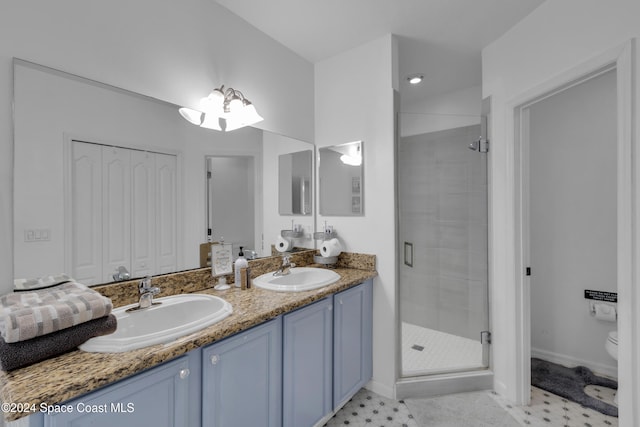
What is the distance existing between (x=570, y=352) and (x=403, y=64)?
2.79 metres

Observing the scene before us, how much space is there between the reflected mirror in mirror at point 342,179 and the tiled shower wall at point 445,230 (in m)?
0.34

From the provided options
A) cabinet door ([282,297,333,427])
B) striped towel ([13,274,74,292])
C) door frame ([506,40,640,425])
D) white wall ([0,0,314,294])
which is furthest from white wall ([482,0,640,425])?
striped towel ([13,274,74,292])

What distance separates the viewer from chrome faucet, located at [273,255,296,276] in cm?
199

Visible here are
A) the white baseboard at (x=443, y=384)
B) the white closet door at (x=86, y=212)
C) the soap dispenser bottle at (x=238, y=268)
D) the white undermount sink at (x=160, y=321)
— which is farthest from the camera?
the white baseboard at (x=443, y=384)

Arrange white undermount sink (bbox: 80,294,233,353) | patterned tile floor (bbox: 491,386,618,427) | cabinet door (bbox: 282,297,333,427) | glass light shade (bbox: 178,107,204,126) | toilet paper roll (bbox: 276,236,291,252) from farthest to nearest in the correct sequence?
toilet paper roll (bbox: 276,236,291,252)
patterned tile floor (bbox: 491,386,618,427)
glass light shade (bbox: 178,107,204,126)
cabinet door (bbox: 282,297,333,427)
white undermount sink (bbox: 80,294,233,353)

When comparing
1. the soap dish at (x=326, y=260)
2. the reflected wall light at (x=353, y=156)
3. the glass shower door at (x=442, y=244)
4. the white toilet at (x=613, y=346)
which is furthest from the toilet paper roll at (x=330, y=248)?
the white toilet at (x=613, y=346)

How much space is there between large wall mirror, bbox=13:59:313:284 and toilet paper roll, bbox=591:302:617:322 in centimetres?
281

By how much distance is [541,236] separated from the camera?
8.36ft

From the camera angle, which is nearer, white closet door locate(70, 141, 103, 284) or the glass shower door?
white closet door locate(70, 141, 103, 284)

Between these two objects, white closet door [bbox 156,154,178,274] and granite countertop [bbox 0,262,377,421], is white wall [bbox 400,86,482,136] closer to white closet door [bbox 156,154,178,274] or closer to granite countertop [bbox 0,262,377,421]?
white closet door [bbox 156,154,178,274]

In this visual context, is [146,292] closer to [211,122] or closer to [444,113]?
[211,122]

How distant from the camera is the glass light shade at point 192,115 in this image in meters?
1.59

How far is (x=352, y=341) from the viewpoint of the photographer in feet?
6.37

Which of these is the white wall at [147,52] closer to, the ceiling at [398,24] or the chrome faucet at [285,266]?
the ceiling at [398,24]
